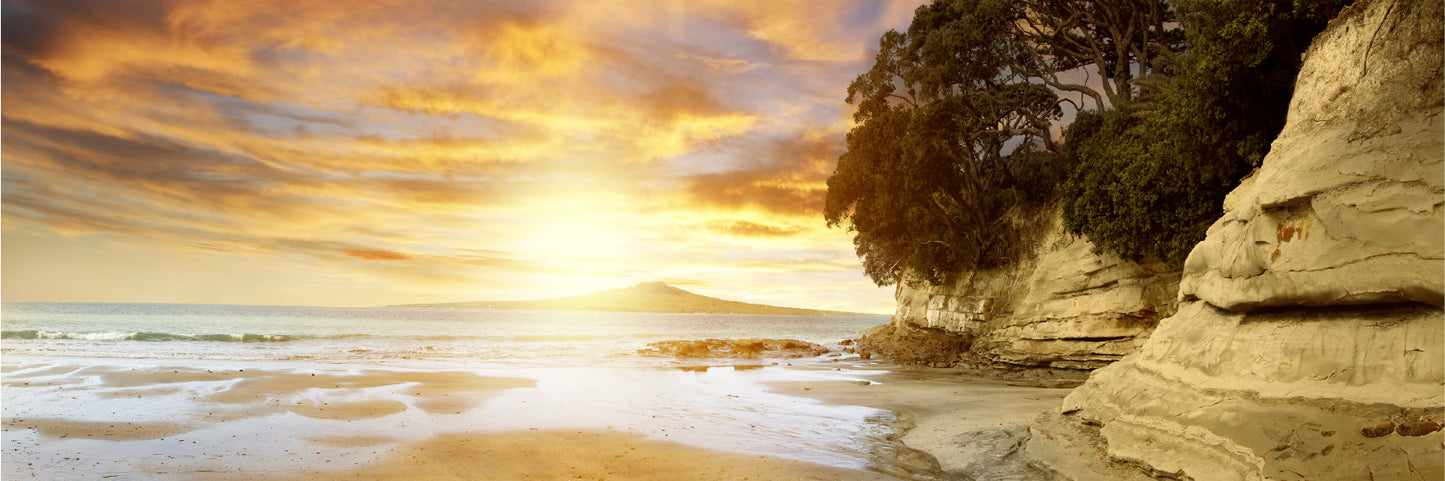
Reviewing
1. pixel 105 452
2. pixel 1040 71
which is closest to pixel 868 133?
pixel 1040 71

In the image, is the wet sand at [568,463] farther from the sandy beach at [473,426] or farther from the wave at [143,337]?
the wave at [143,337]

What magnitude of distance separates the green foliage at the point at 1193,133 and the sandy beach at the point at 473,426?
508cm

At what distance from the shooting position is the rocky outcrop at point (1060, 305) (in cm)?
1892

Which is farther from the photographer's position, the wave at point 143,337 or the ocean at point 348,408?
the wave at point 143,337

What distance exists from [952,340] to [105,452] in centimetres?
2595

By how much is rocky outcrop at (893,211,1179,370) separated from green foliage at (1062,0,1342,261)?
37.0 inches

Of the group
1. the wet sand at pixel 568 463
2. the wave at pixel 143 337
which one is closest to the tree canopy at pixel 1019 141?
the wet sand at pixel 568 463

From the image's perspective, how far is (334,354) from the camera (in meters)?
31.3

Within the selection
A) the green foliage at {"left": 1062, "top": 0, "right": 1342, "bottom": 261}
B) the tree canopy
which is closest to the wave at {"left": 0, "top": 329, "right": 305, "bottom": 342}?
the tree canopy

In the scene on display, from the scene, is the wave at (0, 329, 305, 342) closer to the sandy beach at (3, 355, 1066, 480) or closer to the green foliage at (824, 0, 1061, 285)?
the sandy beach at (3, 355, 1066, 480)

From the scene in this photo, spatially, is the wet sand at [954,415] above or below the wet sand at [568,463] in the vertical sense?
above

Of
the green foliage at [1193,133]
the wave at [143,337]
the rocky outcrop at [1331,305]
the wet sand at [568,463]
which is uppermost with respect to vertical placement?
the green foliage at [1193,133]

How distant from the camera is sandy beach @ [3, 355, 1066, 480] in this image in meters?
9.01

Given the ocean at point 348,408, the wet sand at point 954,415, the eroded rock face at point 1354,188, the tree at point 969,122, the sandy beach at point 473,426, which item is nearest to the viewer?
the eroded rock face at point 1354,188
